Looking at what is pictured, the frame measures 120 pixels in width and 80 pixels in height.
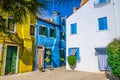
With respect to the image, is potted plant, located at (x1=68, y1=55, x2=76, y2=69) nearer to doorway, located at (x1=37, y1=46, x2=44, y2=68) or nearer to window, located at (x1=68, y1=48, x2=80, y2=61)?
window, located at (x1=68, y1=48, x2=80, y2=61)

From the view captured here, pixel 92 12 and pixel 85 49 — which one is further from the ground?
pixel 92 12

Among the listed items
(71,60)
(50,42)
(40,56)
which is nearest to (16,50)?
(40,56)

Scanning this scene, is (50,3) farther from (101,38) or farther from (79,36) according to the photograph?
(79,36)

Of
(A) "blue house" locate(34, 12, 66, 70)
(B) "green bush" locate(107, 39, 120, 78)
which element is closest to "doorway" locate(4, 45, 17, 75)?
(A) "blue house" locate(34, 12, 66, 70)

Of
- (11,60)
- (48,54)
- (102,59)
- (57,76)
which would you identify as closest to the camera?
(57,76)

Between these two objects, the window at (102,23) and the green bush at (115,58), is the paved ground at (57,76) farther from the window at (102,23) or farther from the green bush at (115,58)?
the window at (102,23)

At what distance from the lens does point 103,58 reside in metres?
16.0

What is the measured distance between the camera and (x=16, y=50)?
635 inches

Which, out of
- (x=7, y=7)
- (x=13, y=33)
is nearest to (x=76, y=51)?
(x=13, y=33)

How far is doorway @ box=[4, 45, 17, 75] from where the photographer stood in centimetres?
1522

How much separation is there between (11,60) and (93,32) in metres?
9.50

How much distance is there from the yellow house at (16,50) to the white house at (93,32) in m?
5.22

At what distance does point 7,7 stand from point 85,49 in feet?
48.2

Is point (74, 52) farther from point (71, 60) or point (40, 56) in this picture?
point (40, 56)
